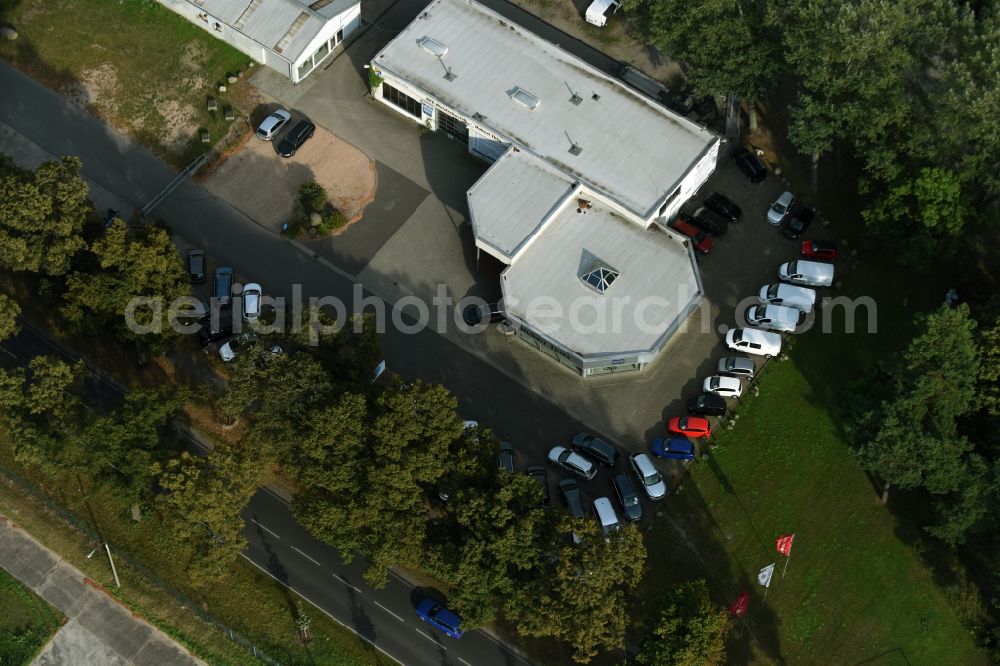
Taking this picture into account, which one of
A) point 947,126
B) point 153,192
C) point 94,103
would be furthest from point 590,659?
point 94,103

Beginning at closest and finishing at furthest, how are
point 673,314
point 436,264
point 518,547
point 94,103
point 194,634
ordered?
point 518,547, point 194,634, point 673,314, point 436,264, point 94,103

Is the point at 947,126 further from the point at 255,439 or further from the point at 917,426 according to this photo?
the point at 255,439

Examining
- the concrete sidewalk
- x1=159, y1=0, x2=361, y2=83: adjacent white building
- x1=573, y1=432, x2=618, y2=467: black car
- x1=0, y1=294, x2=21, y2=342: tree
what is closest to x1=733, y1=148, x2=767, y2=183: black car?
x1=573, y1=432, x2=618, y2=467: black car

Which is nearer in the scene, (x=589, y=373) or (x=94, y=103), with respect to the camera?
(x=589, y=373)

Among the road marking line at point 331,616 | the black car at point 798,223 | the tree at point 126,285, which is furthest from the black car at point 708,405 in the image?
the tree at point 126,285

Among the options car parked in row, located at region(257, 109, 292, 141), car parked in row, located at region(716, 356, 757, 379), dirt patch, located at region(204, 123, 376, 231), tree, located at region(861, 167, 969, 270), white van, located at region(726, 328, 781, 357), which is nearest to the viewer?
tree, located at region(861, 167, 969, 270)

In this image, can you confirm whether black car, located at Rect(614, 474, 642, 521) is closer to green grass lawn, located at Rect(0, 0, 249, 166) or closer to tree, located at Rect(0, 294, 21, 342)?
tree, located at Rect(0, 294, 21, 342)
